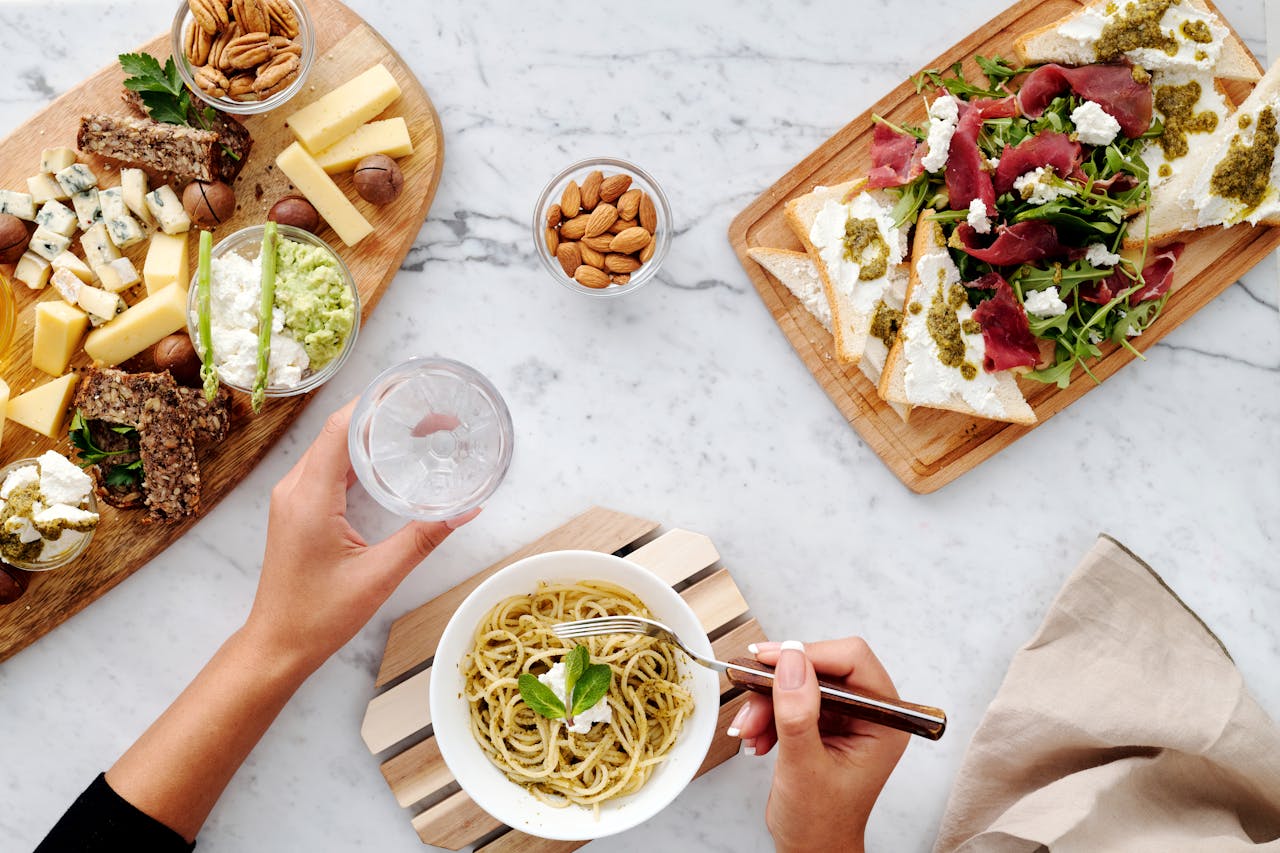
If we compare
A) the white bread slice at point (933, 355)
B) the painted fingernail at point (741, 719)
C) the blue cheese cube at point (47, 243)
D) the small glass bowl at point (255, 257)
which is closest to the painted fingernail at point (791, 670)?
the painted fingernail at point (741, 719)

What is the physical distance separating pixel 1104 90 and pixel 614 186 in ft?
3.68

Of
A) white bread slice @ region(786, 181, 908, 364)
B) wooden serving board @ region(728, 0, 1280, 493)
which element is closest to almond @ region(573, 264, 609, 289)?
wooden serving board @ region(728, 0, 1280, 493)

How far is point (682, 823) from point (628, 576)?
73 centimetres

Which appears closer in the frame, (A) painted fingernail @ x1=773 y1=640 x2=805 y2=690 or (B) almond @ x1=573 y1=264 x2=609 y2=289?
(A) painted fingernail @ x1=773 y1=640 x2=805 y2=690

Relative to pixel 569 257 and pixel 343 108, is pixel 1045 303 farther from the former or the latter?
pixel 343 108

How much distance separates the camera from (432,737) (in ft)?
7.49

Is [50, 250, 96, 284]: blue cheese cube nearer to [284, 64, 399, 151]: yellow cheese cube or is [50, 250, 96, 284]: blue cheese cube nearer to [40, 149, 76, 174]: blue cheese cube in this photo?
[40, 149, 76, 174]: blue cheese cube

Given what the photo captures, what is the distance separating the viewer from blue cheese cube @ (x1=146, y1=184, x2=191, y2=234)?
2.18 m

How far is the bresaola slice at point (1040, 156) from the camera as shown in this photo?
2152mm

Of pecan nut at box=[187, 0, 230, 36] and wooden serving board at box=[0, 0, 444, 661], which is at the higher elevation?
pecan nut at box=[187, 0, 230, 36]

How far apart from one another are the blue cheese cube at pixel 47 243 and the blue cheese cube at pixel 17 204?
5 centimetres

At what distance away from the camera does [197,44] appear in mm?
2115

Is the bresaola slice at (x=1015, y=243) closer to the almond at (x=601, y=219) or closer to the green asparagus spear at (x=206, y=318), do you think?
the almond at (x=601, y=219)

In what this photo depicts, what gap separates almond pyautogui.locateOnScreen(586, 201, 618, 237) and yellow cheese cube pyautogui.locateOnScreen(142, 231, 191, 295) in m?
0.92
